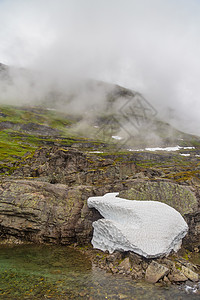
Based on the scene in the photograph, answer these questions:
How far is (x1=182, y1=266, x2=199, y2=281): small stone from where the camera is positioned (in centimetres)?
1669

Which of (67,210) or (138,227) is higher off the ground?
(67,210)

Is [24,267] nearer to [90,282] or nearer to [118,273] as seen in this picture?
[90,282]

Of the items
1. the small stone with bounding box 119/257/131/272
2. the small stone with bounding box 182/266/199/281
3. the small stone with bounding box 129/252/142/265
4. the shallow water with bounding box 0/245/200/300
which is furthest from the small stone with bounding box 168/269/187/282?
the small stone with bounding box 119/257/131/272

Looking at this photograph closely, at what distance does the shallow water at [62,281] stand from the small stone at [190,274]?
7.01 ft

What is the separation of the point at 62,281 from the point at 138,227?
9538 millimetres

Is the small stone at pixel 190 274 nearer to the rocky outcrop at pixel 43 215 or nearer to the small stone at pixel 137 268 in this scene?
the small stone at pixel 137 268

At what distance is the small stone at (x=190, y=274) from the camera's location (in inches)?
657

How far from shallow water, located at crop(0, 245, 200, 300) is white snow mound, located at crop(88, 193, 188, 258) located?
3084 mm

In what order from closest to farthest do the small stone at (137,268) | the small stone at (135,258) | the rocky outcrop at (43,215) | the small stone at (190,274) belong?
the small stone at (190,274) → the small stone at (137,268) → the small stone at (135,258) → the rocky outcrop at (43,215)

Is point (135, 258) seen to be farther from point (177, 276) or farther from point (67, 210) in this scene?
point (67, 210)

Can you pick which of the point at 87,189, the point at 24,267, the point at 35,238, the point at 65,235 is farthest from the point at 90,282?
the point at 87,189

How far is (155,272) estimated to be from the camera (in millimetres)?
16859

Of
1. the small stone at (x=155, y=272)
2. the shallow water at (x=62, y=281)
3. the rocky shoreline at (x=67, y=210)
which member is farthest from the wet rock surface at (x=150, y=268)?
the shallow water at (x=62, y=281)

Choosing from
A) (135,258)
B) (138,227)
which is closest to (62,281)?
(135,258)
